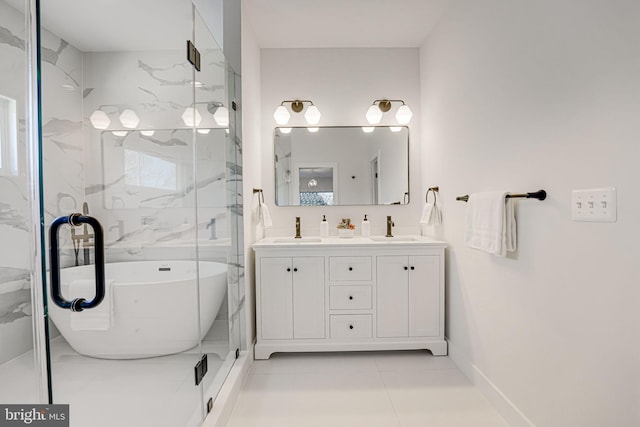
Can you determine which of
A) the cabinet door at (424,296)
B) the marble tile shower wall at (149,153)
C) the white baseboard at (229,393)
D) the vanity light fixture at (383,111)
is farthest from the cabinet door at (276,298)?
the vanity light fixture at (383,111)

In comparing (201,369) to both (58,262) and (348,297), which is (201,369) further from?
(348,297)

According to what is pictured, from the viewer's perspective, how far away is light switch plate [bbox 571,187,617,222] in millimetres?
1089

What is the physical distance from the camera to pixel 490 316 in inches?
73.7

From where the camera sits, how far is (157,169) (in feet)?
4.38

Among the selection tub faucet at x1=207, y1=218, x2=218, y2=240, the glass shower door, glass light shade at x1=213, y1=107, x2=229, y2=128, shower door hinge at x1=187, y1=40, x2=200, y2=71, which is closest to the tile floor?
the glass shower door

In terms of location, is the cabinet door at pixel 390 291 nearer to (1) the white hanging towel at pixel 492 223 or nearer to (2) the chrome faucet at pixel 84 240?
(1) the white hanging towel at pixel 492 223

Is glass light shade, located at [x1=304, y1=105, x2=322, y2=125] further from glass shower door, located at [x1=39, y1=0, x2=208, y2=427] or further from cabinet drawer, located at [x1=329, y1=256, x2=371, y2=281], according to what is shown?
glass shower door, located at [x1=39, y1=0, x2=208, y2=427]

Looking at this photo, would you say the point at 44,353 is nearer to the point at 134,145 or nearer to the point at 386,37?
the point at 134,145

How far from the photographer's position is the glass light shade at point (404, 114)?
9.39 feet

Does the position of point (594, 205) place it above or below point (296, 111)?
below

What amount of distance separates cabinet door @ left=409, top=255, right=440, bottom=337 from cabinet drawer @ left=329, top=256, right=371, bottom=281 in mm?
349

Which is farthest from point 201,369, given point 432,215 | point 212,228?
point 432,215

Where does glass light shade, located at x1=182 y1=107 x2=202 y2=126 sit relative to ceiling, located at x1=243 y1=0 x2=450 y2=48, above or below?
below

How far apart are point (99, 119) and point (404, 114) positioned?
2.43 meters
